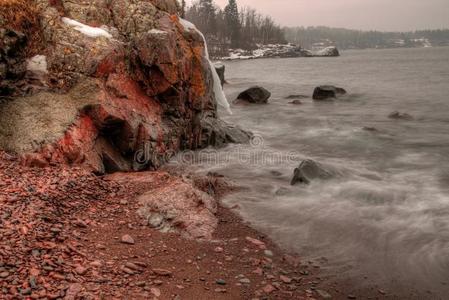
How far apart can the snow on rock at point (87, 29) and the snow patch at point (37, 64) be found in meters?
1.25

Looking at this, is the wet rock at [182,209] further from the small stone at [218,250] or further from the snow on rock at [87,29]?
the snow on rock at [87,29]

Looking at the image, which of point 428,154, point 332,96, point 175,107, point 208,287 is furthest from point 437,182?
point 332,96

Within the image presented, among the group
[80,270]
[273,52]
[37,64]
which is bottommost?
[80,270]

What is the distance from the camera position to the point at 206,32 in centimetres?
11056

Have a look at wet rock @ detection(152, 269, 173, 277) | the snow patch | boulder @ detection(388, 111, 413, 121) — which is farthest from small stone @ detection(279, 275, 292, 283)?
boulder @ detection(388, 111, 413, 121)

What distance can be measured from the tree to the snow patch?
4201 inches

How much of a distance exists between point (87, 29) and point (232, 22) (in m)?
108

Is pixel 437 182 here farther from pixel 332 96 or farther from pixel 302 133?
pixel 332 96

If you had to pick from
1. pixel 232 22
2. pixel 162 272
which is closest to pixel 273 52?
pixel 232 22

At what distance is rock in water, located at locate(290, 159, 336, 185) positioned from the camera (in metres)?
9.48

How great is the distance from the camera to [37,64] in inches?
337

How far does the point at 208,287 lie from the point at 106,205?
2.25m

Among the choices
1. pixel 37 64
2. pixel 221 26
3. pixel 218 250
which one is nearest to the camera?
pixel 218 250

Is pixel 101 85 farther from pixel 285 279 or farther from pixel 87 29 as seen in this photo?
pixel 285 279
